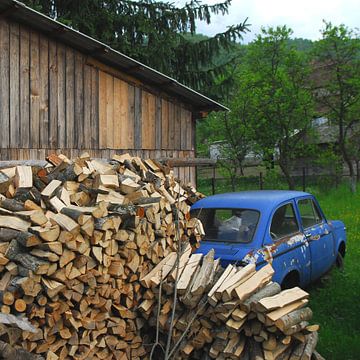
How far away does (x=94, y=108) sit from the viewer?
890 cm

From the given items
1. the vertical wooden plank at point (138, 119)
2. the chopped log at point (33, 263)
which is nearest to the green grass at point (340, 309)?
the chopped log at point (33, 263)

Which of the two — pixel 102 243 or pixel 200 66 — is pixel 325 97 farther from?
pixel 102 243

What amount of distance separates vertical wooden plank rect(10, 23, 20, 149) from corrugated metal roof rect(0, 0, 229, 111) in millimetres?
288

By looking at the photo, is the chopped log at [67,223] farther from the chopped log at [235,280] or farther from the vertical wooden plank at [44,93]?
the vertical wooden plank at [44,93]

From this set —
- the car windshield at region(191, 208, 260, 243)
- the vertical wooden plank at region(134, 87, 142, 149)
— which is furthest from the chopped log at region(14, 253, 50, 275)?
the vertical wooden plank at region(134, 87, 142, 149)

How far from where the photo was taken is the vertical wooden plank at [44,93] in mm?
8117

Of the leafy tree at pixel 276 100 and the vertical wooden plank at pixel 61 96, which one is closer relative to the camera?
the vertical wooden plank at pixel 61 96

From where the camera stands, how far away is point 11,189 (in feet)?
18.5

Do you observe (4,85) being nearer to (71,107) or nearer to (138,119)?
(71,107)

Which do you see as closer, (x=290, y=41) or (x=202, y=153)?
(x=290, y=41)

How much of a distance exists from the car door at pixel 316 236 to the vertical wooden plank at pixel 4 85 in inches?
180

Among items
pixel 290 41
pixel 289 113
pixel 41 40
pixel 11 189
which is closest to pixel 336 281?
pixel 11 189

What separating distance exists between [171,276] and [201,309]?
1.65 ft

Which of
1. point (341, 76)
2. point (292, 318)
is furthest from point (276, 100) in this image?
point (292, 318)
